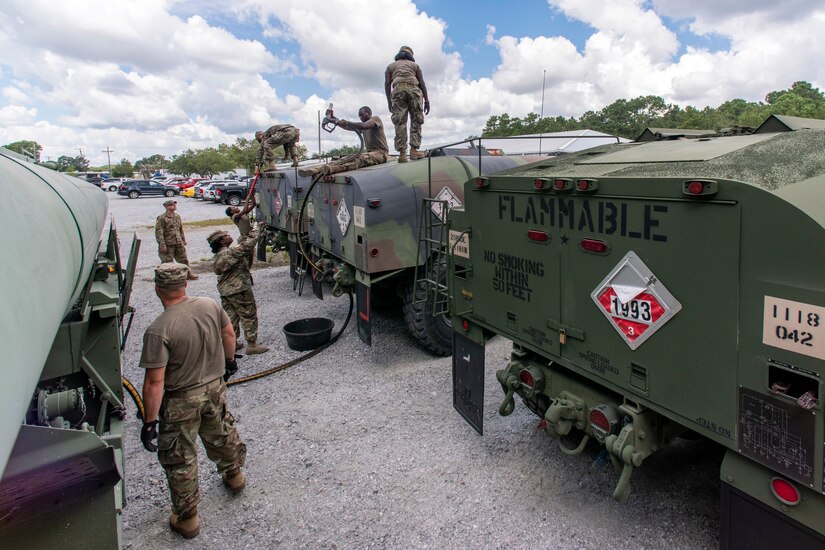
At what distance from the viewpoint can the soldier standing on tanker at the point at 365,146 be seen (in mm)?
7448

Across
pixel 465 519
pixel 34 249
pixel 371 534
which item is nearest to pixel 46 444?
pixel 34 249

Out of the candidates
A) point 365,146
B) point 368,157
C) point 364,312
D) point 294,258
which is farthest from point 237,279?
point 294,258

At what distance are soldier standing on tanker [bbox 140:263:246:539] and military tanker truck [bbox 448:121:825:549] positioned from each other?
2.07m

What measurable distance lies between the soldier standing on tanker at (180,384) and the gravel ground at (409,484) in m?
0.38

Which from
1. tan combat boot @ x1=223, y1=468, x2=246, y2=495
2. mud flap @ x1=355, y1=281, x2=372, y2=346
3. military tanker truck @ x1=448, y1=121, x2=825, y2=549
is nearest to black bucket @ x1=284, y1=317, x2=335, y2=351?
mud flap @ x1=355, y1=281, x2=372, y2=346

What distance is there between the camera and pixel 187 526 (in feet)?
11.8

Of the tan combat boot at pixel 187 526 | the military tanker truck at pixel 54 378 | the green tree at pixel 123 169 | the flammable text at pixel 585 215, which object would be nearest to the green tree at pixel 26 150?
the military tanker truck at pixel 54 378

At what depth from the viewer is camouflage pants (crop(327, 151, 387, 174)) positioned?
291 inches

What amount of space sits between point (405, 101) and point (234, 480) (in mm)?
5347

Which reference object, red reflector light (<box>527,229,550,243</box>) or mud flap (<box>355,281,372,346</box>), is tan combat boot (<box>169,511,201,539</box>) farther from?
mud flap (<box>355,281,372,346</box>)

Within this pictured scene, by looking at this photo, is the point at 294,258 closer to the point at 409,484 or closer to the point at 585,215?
the point at 409,484

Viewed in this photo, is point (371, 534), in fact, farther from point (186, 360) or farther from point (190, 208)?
point (190, 208)

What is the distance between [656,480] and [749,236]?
233cm

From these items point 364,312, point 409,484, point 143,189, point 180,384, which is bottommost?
point 409,484
